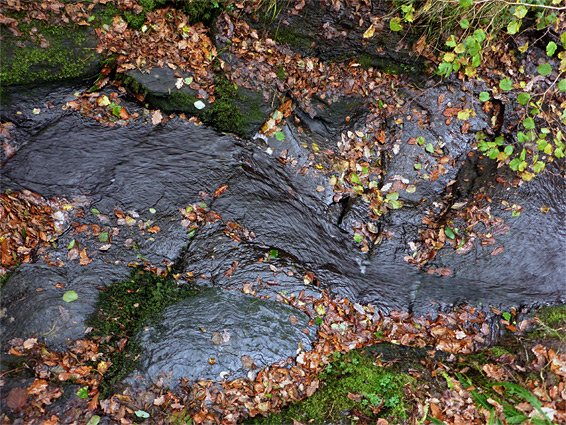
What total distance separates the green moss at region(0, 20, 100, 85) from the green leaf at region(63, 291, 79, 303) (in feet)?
9.31

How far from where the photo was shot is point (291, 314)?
159 inches

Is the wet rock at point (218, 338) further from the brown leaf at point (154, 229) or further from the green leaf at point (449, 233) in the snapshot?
the green leaf at point (449, 233)

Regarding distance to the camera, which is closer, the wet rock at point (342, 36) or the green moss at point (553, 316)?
the green moss at point (553, 316)

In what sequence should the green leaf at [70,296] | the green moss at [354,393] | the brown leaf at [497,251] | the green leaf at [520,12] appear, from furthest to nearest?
1. the brown leaf at [497,251]
2. the green leaf at [520,12]
3. the green leaf at [70,296]
4. the green moss at [354,393]

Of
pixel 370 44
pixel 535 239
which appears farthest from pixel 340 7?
pixel 535 239

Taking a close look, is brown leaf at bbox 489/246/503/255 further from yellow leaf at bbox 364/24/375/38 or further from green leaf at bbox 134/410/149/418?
green leaf at bbox 134/410/149/418

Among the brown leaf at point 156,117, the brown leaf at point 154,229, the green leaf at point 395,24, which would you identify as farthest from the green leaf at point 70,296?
the green leaf at point 395,24

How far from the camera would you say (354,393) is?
11.5ft

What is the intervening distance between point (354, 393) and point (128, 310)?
2575 mm

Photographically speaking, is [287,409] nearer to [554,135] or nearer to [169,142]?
[169,142]

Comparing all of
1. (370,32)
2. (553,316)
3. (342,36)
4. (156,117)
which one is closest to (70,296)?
(156,117)

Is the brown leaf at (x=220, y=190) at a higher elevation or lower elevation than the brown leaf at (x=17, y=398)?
higher

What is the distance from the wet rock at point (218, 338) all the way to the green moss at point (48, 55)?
345 centimetres

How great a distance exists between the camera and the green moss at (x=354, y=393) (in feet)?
10.9
